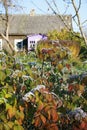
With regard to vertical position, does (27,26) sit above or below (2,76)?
above

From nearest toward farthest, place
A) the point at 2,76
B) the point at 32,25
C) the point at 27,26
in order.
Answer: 1. the point at 2,76
2. the point at 32,25
3. the point at 27,26

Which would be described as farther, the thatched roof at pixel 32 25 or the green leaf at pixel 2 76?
the thatched roof at pixel 32 25

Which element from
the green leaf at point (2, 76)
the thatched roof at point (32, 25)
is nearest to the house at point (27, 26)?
the thatched roof at point (32, 25)

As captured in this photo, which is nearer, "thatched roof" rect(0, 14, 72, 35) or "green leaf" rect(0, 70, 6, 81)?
"green leaf" rect(0, 70, 6, 81)

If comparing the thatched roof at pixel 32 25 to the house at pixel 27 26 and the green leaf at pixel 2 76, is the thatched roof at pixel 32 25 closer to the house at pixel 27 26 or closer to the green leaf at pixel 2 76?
the house at pixel 27 26

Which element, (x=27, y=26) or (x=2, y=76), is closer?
(x=2, y=76)

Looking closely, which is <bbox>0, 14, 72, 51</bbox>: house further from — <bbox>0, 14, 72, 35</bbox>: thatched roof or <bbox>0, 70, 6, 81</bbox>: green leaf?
<bbox>0, 70, 6, 81</bbox>: green leaf

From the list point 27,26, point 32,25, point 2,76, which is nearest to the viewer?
point 2,76

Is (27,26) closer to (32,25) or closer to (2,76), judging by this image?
(32,25)

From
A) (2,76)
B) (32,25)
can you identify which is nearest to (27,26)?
(32,25)

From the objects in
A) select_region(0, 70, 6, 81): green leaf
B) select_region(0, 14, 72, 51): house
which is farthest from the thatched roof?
select_region(0, 70, 6, 81): green leaf

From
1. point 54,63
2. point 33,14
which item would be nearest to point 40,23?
point 33,14

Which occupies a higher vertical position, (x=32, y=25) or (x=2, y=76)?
(x=32, y=25)

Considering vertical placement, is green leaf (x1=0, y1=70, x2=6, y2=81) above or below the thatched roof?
below
